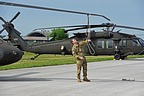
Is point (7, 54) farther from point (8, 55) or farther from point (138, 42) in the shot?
point (138, 42)

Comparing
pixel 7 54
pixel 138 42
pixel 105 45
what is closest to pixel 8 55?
pixel 7 54

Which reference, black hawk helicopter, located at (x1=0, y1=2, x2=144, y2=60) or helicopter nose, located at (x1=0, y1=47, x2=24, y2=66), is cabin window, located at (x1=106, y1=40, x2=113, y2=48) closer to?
black hawk helicopter, located at (x1=0, y1=2, x2=144, y2=60)

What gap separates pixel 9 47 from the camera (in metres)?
11.4

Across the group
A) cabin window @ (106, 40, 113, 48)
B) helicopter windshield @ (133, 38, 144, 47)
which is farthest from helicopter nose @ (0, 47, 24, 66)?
helicopter windshield @ (133, 38, 144, 47)

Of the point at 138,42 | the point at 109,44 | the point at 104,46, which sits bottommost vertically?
the point at 104,46

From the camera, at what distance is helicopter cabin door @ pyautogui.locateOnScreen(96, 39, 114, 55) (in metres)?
29.4

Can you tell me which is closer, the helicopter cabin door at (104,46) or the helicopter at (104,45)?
the helicopter at (104,45)

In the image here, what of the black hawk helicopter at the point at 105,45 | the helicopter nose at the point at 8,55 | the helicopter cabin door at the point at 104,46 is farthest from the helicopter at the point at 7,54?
the helicopter cabin door at the point at 104,46

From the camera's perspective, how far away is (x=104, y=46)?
2945 cm

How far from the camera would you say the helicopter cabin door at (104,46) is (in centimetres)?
2938

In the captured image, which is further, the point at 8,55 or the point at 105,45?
the point at 105,45

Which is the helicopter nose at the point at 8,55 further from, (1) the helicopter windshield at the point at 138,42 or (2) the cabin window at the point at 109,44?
(1) the helicopter windshield at the point at 138,42

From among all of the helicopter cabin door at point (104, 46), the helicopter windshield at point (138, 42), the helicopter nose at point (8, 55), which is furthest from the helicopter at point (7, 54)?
the helicopter windshield at point (138, 42)

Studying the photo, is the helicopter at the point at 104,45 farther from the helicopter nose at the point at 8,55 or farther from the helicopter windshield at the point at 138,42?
the helicopter nose at the point at 8,55
